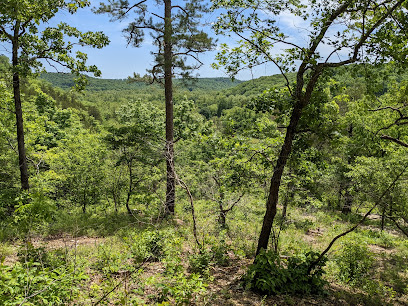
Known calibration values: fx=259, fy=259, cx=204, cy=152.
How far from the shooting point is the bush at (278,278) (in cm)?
577

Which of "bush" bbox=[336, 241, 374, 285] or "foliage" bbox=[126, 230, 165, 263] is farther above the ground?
"foliage" bbox=[126, 230, 165, 263]

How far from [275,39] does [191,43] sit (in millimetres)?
5486

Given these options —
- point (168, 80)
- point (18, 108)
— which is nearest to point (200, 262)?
point (18, 108)

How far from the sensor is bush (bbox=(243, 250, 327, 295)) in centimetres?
577

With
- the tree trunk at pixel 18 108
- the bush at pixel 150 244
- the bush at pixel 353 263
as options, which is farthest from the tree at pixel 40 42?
the bush at pixel 353 263

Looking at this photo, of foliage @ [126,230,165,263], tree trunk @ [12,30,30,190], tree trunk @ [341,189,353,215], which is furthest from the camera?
tree trunk @ [341,189,353,215]

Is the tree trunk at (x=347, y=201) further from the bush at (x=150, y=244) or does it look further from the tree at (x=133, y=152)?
the tree at (x=133, y=152)

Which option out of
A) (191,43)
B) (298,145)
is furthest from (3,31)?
(298,145)

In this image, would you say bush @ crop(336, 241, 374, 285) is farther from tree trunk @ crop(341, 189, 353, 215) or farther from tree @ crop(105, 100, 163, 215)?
tree @ crop(105, 100, 163, 215)

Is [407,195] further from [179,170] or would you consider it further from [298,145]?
[179,170]

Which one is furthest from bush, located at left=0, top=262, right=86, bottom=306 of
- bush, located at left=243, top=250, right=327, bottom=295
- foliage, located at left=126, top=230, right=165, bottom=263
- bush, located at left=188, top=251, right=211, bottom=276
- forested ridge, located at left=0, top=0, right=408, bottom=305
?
bush, located at left=243, top=250, right=327, bottom=295

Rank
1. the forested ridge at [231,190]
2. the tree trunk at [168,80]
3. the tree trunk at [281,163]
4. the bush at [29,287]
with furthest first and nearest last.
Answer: the tree trunk at [168,80], the tree trunk at [281,163], the forested ridge at [231,190], the bush at [29,287]

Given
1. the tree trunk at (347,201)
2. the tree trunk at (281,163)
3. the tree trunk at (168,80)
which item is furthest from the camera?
the tree trunk at (347,201)

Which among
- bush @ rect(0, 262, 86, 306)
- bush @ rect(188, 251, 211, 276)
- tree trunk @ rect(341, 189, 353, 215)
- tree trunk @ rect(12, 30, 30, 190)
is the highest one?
tree trunk @ rect(12, 30, 30, 190)
